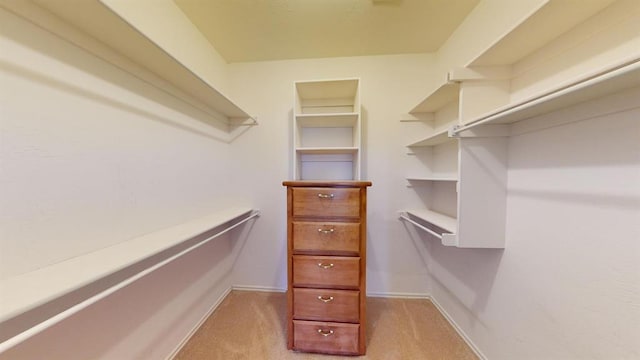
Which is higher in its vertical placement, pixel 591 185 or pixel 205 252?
pixel 591 185

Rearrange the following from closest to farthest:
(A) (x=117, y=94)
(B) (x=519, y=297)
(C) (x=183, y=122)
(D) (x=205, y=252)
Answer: (A) (x=117, y=94), (B) (x=519, y=297), (C) (x=183, y=122), (D) (x=205, y=252)

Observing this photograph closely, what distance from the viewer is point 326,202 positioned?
1483mm

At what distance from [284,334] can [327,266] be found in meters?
0.68

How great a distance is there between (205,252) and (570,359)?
2161 millimetres

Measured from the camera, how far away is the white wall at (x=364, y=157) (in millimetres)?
2195

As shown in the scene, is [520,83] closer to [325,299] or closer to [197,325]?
[325,299]

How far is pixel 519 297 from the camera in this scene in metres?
1.18

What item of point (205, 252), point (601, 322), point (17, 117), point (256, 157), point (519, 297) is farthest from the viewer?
point (256, 157)

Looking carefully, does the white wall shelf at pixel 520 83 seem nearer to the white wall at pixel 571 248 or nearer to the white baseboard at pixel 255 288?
the white wall at pixel 571 248

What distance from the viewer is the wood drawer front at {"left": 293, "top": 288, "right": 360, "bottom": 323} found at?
1474 millimetres

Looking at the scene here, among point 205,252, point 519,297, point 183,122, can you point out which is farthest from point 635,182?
point 205,252

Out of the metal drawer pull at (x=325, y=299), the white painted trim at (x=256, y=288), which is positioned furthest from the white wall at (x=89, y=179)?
the metal drawer pull at (x=325, y=299)

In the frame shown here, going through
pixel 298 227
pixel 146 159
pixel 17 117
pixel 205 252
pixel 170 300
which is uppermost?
pixel 17 117

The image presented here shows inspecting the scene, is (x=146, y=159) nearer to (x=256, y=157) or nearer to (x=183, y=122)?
(x=183, y=122)
